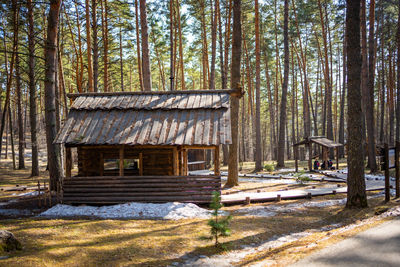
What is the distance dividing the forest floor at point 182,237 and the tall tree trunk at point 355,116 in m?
0.59

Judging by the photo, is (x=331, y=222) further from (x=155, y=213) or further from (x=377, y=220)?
(x=155, y=213)

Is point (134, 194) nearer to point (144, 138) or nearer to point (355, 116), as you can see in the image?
point (144, 138)

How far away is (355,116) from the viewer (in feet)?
29.5

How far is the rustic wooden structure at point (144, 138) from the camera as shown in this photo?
11.0m

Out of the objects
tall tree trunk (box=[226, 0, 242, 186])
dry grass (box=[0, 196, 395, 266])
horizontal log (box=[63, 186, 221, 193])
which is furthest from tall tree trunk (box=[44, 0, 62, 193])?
tall tree trunk (box=[226, 0, 242, 186])

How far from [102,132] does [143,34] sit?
24.3ft

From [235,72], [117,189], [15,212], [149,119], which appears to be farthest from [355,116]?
[15,212]

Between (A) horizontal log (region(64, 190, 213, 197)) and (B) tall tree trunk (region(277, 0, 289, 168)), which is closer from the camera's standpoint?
(A) horizontal log (region(64, 190, 213, 197))

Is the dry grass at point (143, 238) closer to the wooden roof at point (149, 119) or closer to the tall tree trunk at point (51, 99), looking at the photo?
the wooden roof at point (149, 119)

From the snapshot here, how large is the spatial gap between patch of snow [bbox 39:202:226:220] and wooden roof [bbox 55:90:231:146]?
2406mm

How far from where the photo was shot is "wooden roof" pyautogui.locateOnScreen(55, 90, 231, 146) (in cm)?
1100

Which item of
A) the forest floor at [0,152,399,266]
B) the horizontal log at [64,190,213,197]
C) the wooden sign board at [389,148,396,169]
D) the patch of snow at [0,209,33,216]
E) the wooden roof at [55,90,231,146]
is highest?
the wooden roof at [55,90,231,146]

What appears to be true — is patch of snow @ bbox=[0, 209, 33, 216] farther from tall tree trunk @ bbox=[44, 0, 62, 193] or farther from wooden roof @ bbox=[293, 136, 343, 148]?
wooden roof @ bbox=[293, 136, 343, 148]

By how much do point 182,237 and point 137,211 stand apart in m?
3.34
